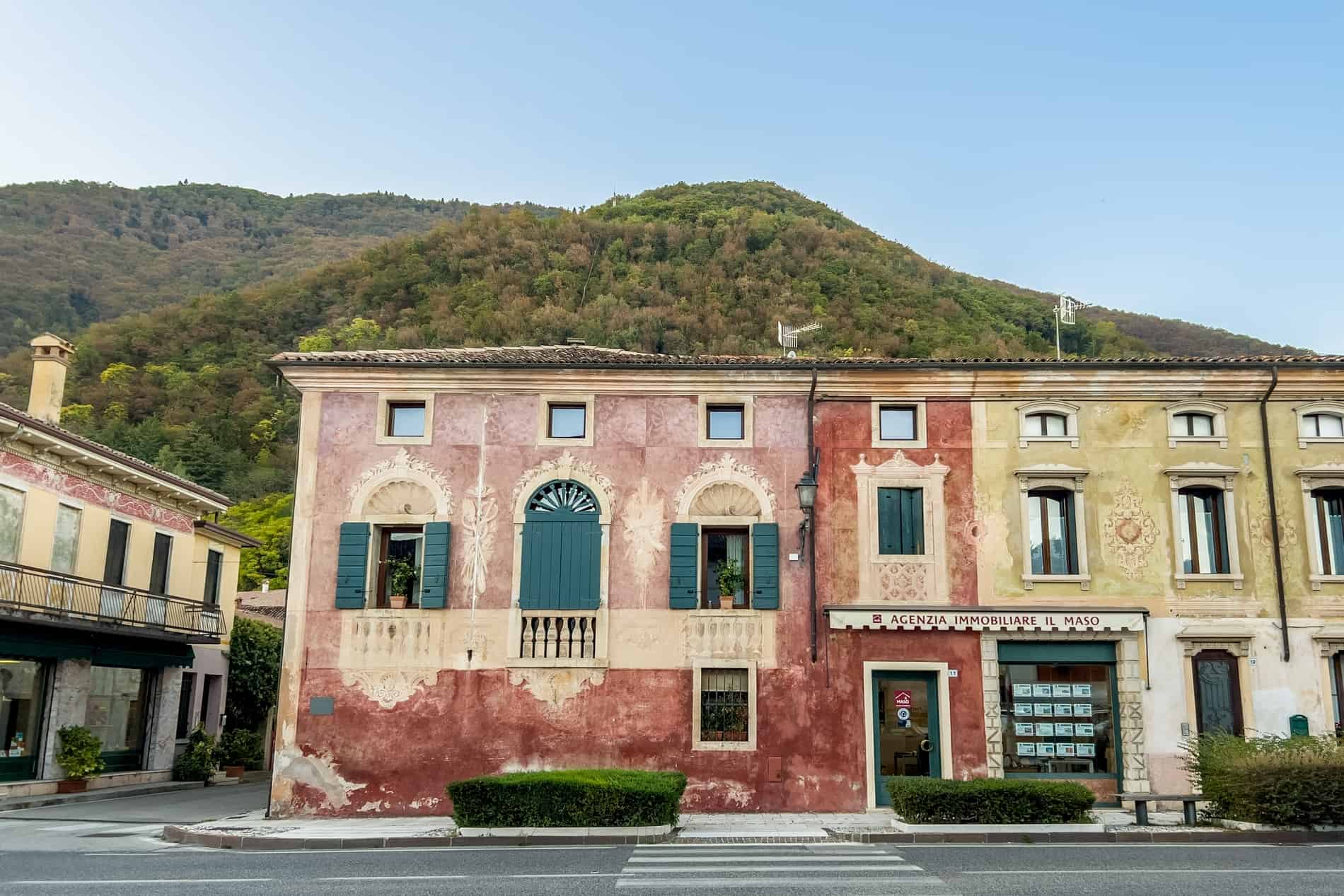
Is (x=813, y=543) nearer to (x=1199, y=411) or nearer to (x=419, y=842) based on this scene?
(x=1199, y=411)

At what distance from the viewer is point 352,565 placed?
2131cm

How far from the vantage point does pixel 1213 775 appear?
16922 millimetres

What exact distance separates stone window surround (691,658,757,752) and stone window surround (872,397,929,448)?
200 inches

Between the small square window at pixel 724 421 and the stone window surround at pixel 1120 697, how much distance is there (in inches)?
243

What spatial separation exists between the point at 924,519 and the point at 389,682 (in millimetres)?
10779

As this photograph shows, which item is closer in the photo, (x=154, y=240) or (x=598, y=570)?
(x=598, y=570)

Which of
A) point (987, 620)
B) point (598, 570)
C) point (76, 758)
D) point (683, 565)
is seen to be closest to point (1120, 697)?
point (987, 620)

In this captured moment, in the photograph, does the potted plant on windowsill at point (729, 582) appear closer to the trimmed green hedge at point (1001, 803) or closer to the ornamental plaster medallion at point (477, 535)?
the ornamental plaster medallion at point (477, 535)

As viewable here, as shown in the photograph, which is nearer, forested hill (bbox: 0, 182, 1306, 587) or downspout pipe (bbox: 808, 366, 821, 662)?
downspout pipe (bbox: 808, 366, 821, 662)

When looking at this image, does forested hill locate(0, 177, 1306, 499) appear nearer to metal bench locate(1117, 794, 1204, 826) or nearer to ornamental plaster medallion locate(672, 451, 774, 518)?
ornamental plaster medallion locate(672, 451, 774, 518)

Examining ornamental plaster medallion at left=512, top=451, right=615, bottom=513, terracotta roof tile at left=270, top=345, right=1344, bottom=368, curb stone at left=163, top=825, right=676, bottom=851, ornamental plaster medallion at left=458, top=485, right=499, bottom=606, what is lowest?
curb stone at left=163, top=825, right=676, bottom=851

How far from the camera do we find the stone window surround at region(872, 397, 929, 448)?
2200 cm

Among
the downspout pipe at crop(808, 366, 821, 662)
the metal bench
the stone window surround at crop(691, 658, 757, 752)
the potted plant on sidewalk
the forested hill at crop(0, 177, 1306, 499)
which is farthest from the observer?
the forested hill at crop(0, 177, 1306, 499)

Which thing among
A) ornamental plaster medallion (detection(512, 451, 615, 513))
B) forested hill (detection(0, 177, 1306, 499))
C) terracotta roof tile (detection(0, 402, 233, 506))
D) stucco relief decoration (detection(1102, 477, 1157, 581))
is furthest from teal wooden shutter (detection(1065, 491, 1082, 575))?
forested hill (detection(0, 177, 1306, 499))
